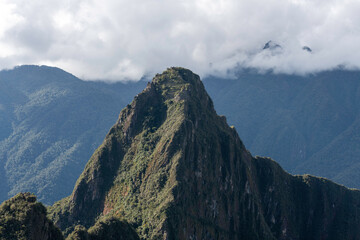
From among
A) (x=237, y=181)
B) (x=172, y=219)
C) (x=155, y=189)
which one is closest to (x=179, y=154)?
(x=155, y=189)

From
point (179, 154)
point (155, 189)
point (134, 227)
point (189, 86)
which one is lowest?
point (134, 227)

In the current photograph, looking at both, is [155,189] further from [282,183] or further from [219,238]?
[282,183]

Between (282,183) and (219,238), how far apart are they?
69.8 meters

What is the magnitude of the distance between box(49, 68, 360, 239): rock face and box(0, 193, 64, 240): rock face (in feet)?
117

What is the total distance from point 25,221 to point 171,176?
53807mm

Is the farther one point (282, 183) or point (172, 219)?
point (282, 183)

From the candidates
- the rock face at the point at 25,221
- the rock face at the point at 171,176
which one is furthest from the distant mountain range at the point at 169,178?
the rock face at the point at 25,221

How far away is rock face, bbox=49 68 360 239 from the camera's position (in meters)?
127

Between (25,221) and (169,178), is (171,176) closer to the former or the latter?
(169,178)

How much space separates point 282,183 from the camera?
200m

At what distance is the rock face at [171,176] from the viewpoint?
416 feet

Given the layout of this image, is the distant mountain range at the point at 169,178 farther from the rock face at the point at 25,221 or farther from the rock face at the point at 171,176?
the rock face at the point at 25,221

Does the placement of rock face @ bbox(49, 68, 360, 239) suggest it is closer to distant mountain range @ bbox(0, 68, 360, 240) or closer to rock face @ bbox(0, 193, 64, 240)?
distant mountain range @ bbox(0, 68, 360, 240)

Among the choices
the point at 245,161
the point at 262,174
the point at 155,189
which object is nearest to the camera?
the point at 155,189
